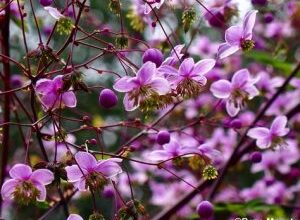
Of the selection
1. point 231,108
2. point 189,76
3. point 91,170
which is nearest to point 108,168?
point 91,170

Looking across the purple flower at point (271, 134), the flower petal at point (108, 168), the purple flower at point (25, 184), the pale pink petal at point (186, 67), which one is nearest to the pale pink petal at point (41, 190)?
the purple flower at point (25, 184)

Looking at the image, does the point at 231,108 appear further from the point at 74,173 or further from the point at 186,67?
the point at 74,173

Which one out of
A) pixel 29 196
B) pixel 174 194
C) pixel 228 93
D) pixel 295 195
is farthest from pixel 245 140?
pixel 295 195

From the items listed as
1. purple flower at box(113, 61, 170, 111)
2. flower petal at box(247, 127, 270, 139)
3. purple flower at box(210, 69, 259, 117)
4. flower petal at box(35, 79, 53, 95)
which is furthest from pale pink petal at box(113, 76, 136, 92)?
flower petal at box(247, 127, 270, 139)

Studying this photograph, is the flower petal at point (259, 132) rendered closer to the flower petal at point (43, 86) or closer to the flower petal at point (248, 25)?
the flower petal at point (248, 25)

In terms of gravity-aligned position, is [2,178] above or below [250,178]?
above

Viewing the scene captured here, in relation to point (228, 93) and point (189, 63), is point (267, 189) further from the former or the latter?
point (189, 63)

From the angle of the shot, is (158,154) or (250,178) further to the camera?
(250,178)
